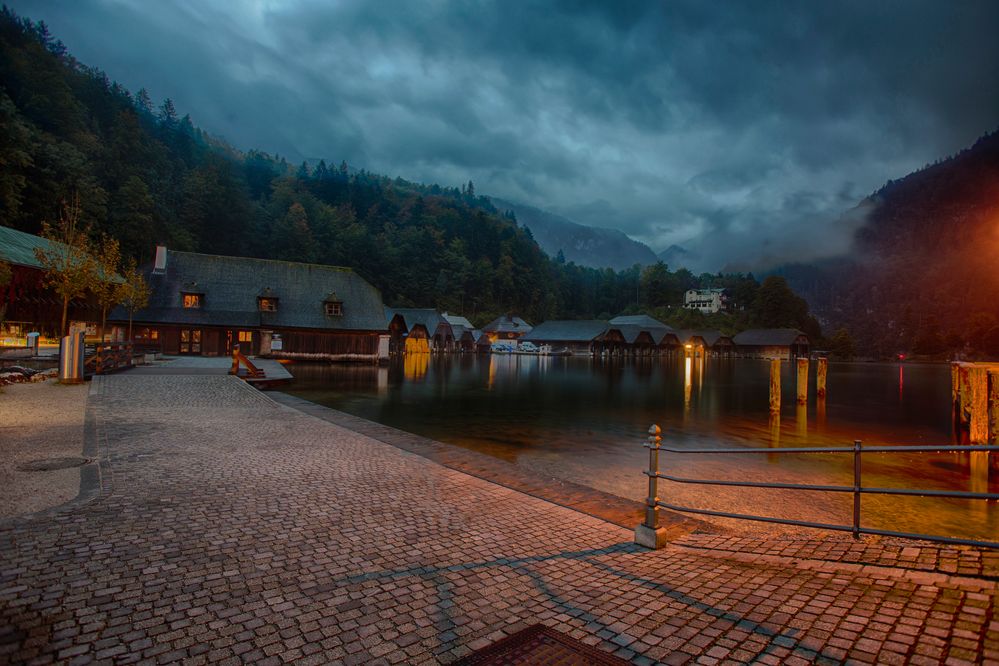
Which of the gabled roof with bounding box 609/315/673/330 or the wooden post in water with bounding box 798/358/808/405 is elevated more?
the gabled roof with bounding box 609/315/673/330

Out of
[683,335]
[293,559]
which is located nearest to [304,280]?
[293,559]

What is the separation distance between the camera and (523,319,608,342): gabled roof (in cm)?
8856

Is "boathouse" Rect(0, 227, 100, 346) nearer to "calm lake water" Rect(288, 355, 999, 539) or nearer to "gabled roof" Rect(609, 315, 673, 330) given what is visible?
"calm lake water" Rect(288, 355, 999, 539)

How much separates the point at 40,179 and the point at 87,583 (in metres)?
59.7

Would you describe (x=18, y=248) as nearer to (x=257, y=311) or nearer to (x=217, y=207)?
(x=257, y=311)

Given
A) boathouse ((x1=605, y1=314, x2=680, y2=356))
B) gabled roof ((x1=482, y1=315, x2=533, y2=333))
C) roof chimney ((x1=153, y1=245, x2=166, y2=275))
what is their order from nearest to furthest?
1. roof chimney ((x1=153, y1=245, x2=166, y2=275))
2. boathouse ((x1=605, y1=314, x2=680, y2=356))
3. gabled roof ((x1=482, y1=315, x2=533, y2=333))

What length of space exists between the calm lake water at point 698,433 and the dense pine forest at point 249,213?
3697 cm

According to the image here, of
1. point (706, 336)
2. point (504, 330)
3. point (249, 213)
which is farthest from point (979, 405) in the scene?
point (249, 213)

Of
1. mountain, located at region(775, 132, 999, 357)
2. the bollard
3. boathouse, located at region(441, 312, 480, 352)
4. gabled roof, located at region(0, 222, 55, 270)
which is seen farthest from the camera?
mountain, located at region(775, 132, 999, 357)

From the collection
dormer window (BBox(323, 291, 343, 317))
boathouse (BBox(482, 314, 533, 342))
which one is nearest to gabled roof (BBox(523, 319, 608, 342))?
boathouse (BBox(482, 314, 533, 342))

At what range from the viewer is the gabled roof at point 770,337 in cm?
9762

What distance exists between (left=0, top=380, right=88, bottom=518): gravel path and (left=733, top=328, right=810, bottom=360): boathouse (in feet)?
333

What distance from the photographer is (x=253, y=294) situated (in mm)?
47219

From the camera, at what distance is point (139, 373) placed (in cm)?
2359
